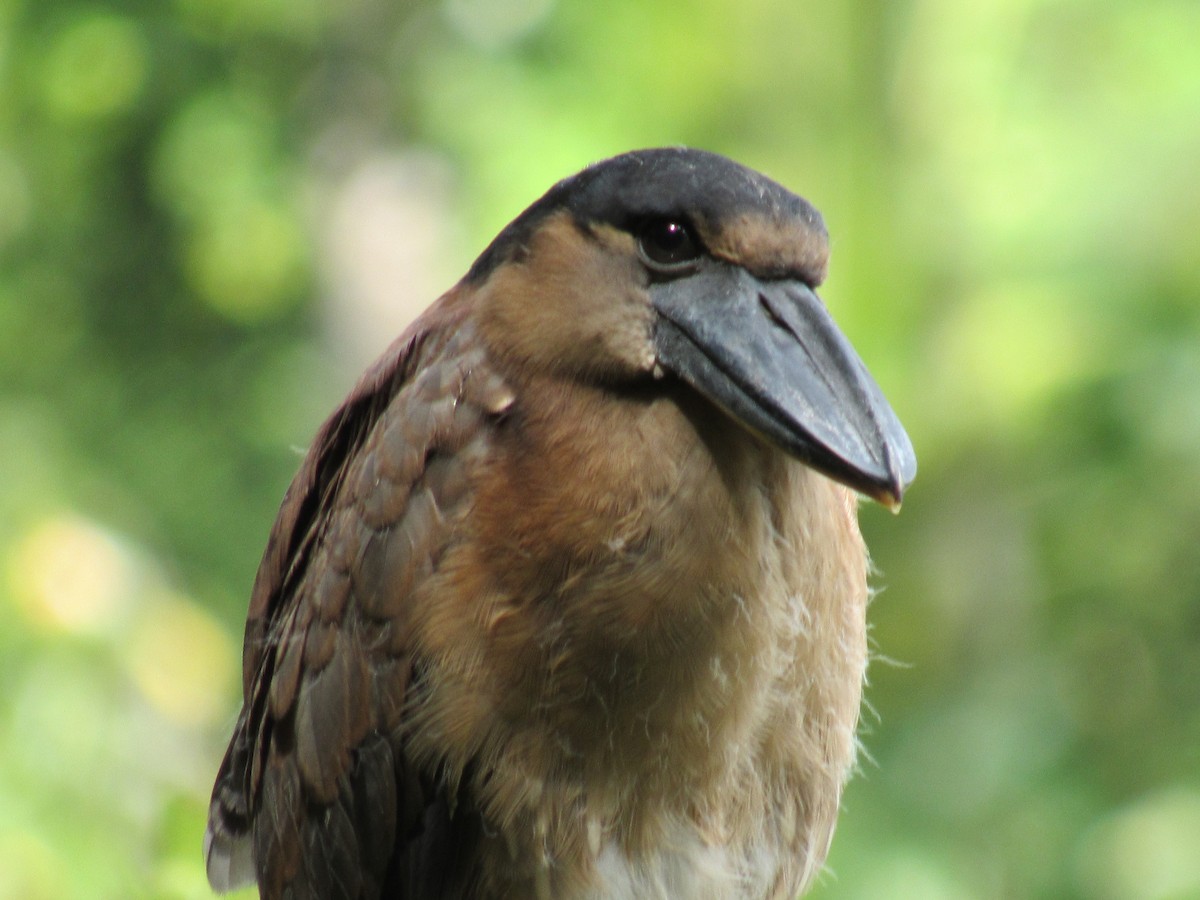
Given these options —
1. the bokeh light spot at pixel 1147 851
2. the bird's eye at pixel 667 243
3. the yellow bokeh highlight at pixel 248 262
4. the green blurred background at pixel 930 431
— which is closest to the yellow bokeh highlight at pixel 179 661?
the green blurred background at pixel 930 431

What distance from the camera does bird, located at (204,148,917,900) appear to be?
1920mm

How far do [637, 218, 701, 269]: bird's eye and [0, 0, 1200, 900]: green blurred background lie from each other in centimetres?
104

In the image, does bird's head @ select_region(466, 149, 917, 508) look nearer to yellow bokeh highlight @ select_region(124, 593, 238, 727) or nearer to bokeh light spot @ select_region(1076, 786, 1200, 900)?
yellow bokeh highlight @ select_region(124, 593, 238, 727)

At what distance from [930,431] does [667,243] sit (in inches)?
112

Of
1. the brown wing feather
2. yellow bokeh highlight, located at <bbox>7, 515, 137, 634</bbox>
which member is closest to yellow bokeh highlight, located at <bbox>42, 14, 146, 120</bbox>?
yellow bokeh highlight, located at <bbox>7, 515, 137, 634</bbox>

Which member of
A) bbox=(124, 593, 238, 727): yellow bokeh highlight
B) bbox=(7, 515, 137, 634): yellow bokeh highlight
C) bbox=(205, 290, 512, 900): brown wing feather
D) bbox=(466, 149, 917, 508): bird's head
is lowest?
bbox=(124, 593, 238, 727): yellow bokeh highlight

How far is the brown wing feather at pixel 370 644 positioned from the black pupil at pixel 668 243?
0.29m

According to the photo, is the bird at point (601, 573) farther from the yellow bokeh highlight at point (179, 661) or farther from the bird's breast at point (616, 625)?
the yellow bokeh highlight at point (179, 661)

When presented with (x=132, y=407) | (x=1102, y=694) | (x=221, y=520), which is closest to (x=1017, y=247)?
(x=1102, y=694)

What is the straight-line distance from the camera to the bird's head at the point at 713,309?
6.00 ft

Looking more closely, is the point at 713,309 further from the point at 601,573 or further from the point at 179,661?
the point at 179,661

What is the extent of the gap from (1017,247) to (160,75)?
4.88 meters

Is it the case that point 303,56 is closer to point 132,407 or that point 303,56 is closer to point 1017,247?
point 132,407

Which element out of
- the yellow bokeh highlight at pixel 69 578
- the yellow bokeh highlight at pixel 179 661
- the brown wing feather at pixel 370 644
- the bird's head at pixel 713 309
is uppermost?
the bird's head at pixel 713 309
